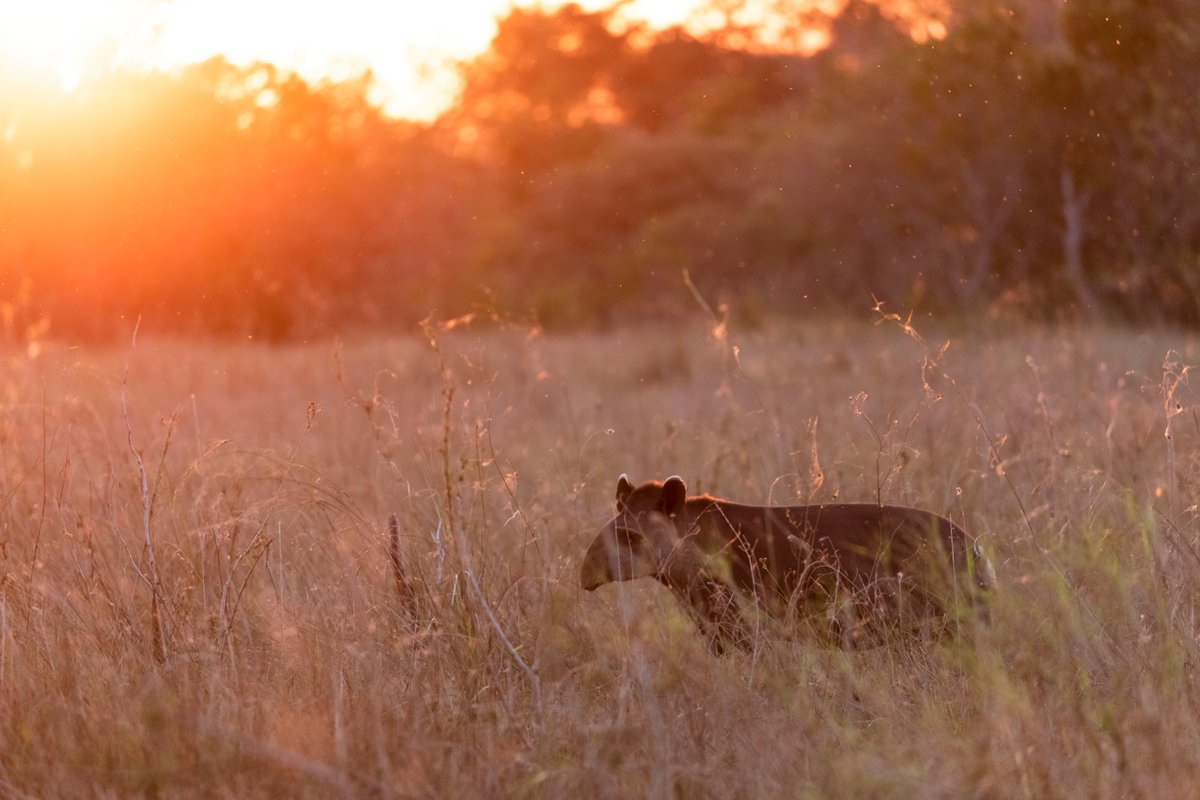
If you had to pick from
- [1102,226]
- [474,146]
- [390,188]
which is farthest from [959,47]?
[474,146]

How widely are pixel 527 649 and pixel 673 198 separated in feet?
74.8

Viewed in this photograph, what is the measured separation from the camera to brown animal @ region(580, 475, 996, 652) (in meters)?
4.57

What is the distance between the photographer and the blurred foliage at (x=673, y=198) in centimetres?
1555

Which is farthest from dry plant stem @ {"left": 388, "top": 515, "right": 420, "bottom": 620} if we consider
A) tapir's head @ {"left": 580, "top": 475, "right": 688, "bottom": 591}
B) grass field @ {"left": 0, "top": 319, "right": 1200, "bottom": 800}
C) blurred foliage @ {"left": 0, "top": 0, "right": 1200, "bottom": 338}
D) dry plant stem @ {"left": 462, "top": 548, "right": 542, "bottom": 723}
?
blurred foliage @ {"left": 0, "top": 0, "right": 1200, "bottom": 338}

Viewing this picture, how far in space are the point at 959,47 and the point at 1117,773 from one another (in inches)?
627

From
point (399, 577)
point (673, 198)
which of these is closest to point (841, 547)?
point (399, 577)

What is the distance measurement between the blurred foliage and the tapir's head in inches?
296

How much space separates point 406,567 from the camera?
185 inches

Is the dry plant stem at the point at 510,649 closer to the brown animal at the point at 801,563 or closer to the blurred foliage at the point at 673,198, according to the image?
the brown animal at the point at 801,563

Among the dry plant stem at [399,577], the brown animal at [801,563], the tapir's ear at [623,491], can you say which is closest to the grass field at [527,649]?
the dry plant stem at [399,577]

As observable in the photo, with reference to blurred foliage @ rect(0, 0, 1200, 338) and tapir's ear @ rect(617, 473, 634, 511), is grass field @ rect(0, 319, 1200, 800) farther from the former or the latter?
blurred foliage @ rect(0, 0, 1200, 338)

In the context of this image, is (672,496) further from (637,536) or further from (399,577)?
(399,577)

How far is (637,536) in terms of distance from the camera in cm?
509

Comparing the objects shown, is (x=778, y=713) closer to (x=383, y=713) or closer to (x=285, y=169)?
(x=383, y=713)
